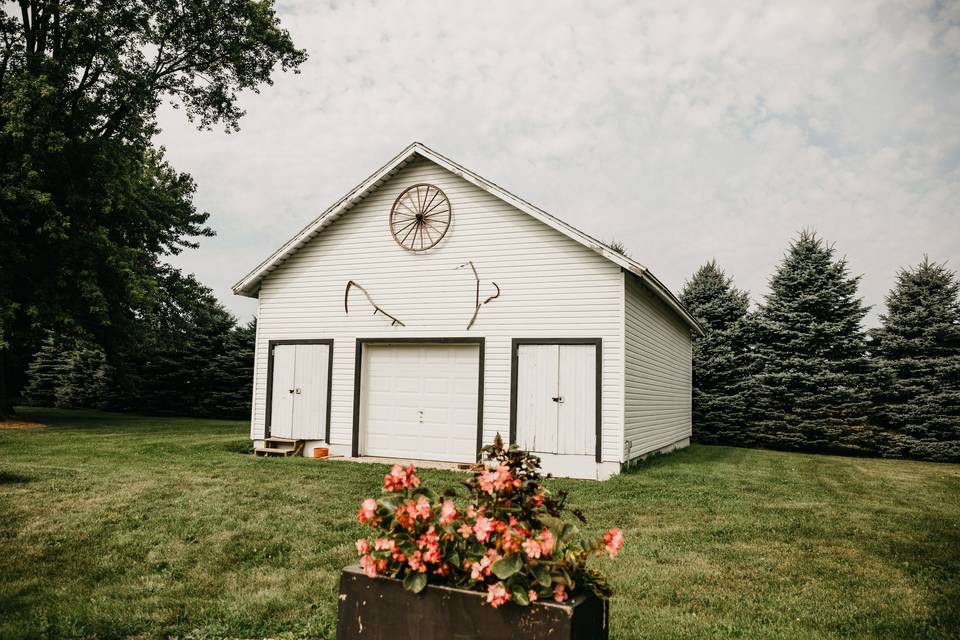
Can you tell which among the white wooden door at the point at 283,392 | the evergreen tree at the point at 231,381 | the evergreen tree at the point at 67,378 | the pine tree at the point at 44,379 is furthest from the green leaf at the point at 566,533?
the pine tree at the point at 44,379

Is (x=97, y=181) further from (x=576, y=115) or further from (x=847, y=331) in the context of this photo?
(x=847, y=331)

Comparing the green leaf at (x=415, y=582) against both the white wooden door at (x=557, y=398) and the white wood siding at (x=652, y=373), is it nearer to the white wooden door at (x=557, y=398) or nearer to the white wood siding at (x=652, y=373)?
the white wooden door at (x=557, y=398)

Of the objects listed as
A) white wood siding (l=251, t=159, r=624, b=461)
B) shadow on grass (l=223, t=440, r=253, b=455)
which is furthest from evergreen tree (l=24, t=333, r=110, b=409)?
white wood siding (l=251, t=159, r=624, b=461)

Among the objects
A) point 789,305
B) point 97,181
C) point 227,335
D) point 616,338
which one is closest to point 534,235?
point 616,338

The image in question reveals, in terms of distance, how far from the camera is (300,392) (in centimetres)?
1342

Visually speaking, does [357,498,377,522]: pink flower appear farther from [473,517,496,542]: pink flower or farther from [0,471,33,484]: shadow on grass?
[0,471,33,484]: shadow on grass

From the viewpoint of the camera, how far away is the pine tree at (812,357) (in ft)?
61.2

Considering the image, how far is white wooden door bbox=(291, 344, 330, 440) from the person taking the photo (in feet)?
43.3

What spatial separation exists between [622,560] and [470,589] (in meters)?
3.57

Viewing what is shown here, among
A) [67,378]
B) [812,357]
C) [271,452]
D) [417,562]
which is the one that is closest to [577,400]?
[271,452]

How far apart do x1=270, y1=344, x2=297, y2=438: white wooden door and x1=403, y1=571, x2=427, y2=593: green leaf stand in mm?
11365

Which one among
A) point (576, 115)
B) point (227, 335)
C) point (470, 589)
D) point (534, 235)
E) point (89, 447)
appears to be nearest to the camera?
point (470, 589)

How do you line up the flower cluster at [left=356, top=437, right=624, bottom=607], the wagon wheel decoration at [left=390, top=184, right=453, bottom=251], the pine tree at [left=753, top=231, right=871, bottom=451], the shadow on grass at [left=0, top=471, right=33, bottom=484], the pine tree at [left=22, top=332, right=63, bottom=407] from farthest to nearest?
the pine tree at [left=22, top=332, right=63, bottom=407] < the pine tree at [left=753, top=231, right=871, bottom=451] < the wagon wheel decoration at [left=390, top=184, right=453, bottom=251] < the shadow on grass at [left=0, top=471, right=33, bottom=484] < the flower cluster at [left=356, top=437, right=624, bottom=607]

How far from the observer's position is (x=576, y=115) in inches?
583
